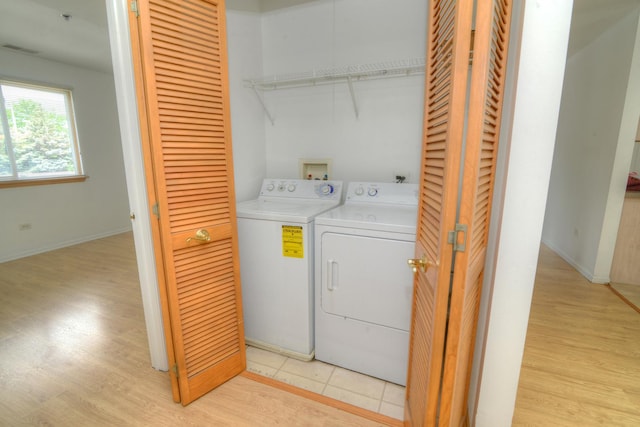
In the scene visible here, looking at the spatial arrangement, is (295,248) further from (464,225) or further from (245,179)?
(464,225)

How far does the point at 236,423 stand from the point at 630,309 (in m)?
3.18

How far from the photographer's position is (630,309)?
8.00 ft

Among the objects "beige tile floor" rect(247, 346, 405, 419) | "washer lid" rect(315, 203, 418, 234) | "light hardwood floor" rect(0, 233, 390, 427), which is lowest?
"beige tile floor" rect(247, 346, 405, 419)

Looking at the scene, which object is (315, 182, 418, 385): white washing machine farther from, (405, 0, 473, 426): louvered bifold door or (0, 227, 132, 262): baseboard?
(0, 227, 132, 262): baseboard

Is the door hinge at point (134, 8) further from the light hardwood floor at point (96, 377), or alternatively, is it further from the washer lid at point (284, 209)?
the light hardwood floor at point (96, 377)

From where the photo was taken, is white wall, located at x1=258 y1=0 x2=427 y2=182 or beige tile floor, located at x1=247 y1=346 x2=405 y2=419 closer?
beige tile floor, located at x1=247 y1=346 x2=405 y2=419

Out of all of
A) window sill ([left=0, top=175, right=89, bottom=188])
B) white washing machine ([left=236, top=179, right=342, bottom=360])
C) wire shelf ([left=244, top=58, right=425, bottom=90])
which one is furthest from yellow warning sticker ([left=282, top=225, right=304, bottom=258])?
window sill ([left=0, top=175, right=89, bottom=188])

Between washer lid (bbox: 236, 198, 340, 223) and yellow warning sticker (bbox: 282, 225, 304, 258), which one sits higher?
washer lid (bbox: 236, 198, 340, 223)

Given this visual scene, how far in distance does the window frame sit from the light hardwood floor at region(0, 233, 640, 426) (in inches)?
58.0

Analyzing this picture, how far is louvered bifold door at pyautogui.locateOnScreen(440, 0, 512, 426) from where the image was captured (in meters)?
0.75

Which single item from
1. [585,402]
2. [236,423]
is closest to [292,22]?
[236,423]

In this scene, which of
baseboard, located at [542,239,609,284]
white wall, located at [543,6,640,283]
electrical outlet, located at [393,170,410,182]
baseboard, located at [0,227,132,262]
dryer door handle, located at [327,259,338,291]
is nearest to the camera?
dryer door handle, located at [327,259,338,291]

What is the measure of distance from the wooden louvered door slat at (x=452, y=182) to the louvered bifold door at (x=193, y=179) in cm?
103

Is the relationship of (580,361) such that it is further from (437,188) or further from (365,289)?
(437,188)
